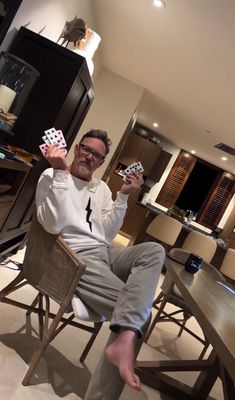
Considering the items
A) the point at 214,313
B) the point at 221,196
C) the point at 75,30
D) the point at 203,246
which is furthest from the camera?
the point at 221,196

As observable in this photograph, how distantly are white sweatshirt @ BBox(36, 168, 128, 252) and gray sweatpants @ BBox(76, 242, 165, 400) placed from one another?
0.09m

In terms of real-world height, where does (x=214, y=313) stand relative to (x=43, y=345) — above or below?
above

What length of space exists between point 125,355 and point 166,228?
166 inches

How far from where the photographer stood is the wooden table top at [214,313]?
1010 millimetres

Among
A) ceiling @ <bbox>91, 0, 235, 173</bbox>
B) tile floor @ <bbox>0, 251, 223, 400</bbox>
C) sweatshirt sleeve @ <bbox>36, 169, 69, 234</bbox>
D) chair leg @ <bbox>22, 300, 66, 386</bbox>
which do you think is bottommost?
tile floor @ <bbox>0, 251, 223, 400</bbox>

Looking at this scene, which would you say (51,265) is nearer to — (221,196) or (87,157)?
(87,157)

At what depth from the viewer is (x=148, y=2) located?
11.2ft

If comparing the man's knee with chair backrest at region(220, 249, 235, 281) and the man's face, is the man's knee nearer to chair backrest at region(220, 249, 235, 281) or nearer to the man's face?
the man's face

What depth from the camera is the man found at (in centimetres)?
129

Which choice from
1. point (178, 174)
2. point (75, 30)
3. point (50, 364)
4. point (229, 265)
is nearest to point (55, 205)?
point (50, 364)

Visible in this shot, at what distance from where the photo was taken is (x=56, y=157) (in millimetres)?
1608

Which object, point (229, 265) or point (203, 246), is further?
point (229, 265)

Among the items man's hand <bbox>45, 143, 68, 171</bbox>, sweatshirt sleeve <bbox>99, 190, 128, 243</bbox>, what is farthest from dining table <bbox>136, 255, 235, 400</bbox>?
man's hand <bbox>45, 143, 68, 171</bbox>

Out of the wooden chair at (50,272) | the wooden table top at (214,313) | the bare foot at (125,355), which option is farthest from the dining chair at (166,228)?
the bare foot at (125,355)
